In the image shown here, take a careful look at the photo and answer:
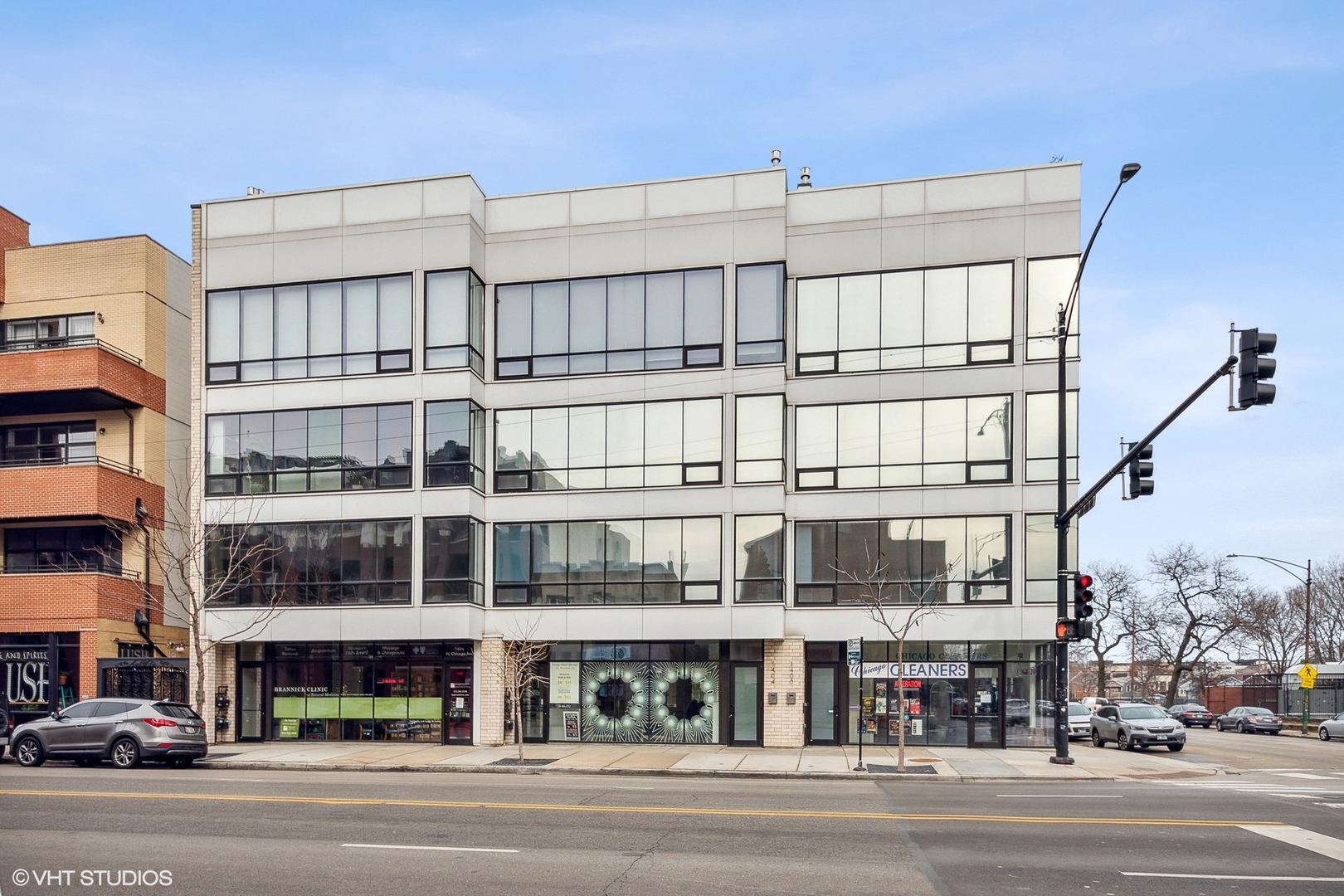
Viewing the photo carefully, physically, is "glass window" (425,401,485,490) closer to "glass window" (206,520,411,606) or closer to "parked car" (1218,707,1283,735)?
"glass window" (206,520,411,606)

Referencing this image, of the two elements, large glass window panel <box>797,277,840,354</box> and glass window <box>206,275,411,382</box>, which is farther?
glass window <box>206,275,411,382</box>

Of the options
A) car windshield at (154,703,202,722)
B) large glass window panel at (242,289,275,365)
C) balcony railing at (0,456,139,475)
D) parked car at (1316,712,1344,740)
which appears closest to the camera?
car windshield at (154,703,202,722)

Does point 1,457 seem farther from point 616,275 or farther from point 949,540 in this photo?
point 949,540

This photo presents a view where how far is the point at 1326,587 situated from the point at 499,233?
69.6m

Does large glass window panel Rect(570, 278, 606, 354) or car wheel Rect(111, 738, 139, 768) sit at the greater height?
large glass window panel Rect(570, 278, 606, 354)

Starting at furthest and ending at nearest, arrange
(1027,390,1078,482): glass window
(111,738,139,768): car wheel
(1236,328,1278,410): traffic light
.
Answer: (1027,390,1078,482): glass window
(111,738,139,768): car wheel
(1236,328,1278,410): traffic light

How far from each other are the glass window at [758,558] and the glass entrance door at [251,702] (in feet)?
43.0

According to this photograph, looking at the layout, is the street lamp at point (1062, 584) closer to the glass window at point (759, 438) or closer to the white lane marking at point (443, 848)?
the glass window at point (759, 438)

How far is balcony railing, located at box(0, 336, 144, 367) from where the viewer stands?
1294 inches

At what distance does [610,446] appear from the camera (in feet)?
99.3

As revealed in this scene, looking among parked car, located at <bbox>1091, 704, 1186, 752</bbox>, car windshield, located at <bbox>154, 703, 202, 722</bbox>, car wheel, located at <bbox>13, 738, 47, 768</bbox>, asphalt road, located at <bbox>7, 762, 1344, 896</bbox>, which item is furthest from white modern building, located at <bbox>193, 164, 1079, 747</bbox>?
asphalt road, located at <bbox>7, 762, 1344, 896</bbox>

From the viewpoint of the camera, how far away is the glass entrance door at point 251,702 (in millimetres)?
31062

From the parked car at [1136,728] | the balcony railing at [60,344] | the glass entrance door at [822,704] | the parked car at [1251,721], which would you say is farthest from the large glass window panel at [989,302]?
the parked car at [1251,721]

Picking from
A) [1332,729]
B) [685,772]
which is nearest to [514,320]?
[685,772]
